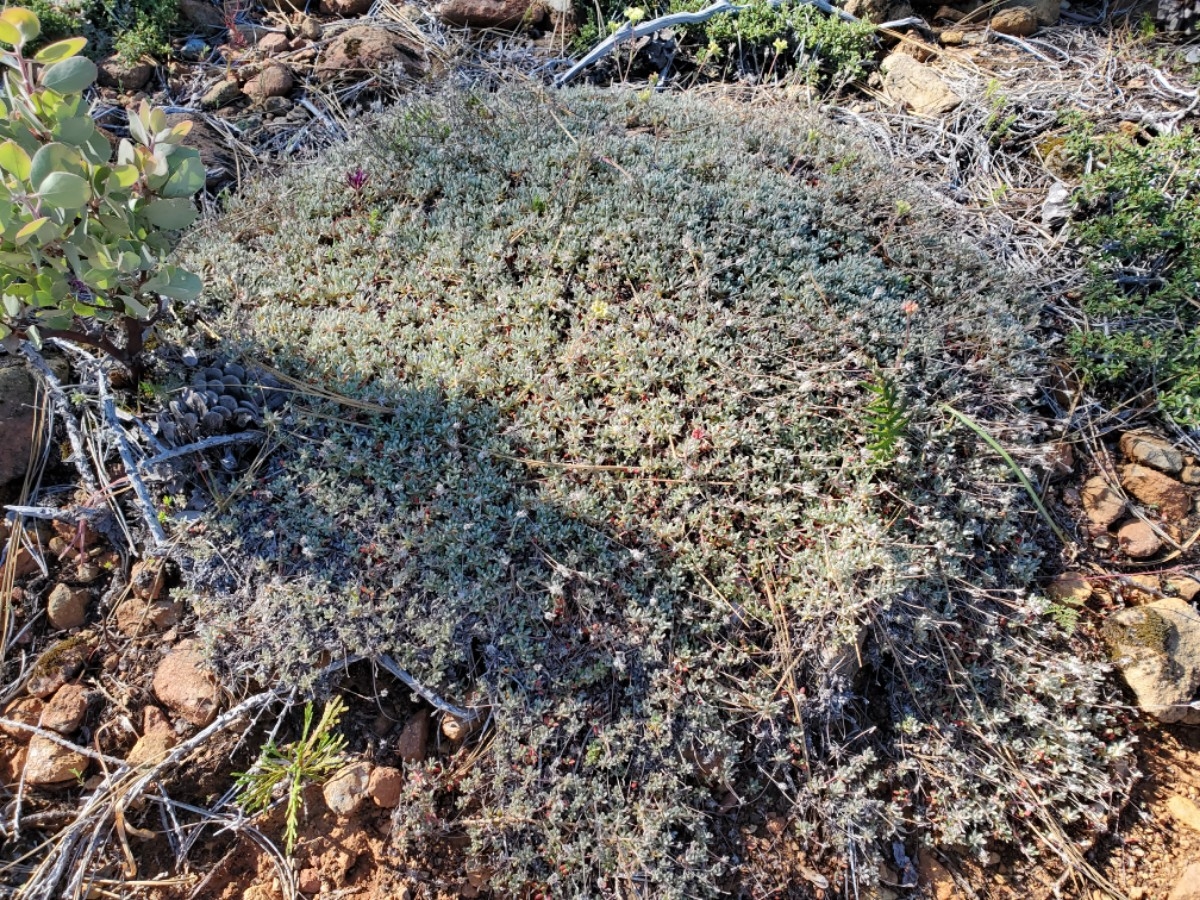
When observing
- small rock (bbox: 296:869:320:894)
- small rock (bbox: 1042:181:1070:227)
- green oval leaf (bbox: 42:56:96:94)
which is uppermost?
green oval leaf (bbox: 42:56:96:94)

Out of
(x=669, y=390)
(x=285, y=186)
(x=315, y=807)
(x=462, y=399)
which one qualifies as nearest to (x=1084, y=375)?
(x=669, y=390)

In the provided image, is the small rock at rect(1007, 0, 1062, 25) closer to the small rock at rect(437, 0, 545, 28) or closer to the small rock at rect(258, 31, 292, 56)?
the small rock at rect(437, 0, 545, 28)

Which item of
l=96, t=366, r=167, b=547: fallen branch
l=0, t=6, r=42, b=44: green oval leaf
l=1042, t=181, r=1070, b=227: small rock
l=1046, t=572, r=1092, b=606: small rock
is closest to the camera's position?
l=0, t=6, r=42, b=44: green oval leaf

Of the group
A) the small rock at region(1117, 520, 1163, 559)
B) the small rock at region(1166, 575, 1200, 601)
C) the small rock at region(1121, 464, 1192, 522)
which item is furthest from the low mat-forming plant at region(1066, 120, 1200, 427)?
the small rock at region(1166, 575, 1200, 601)

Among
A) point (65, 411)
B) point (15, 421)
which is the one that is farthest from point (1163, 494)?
point (15, 421)

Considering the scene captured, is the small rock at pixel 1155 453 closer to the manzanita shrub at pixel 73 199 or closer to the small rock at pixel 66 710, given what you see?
the manzanita shrub at pixel 73 199

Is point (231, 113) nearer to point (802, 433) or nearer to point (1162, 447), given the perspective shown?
point (802, 433)

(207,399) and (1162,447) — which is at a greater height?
(207,399)
